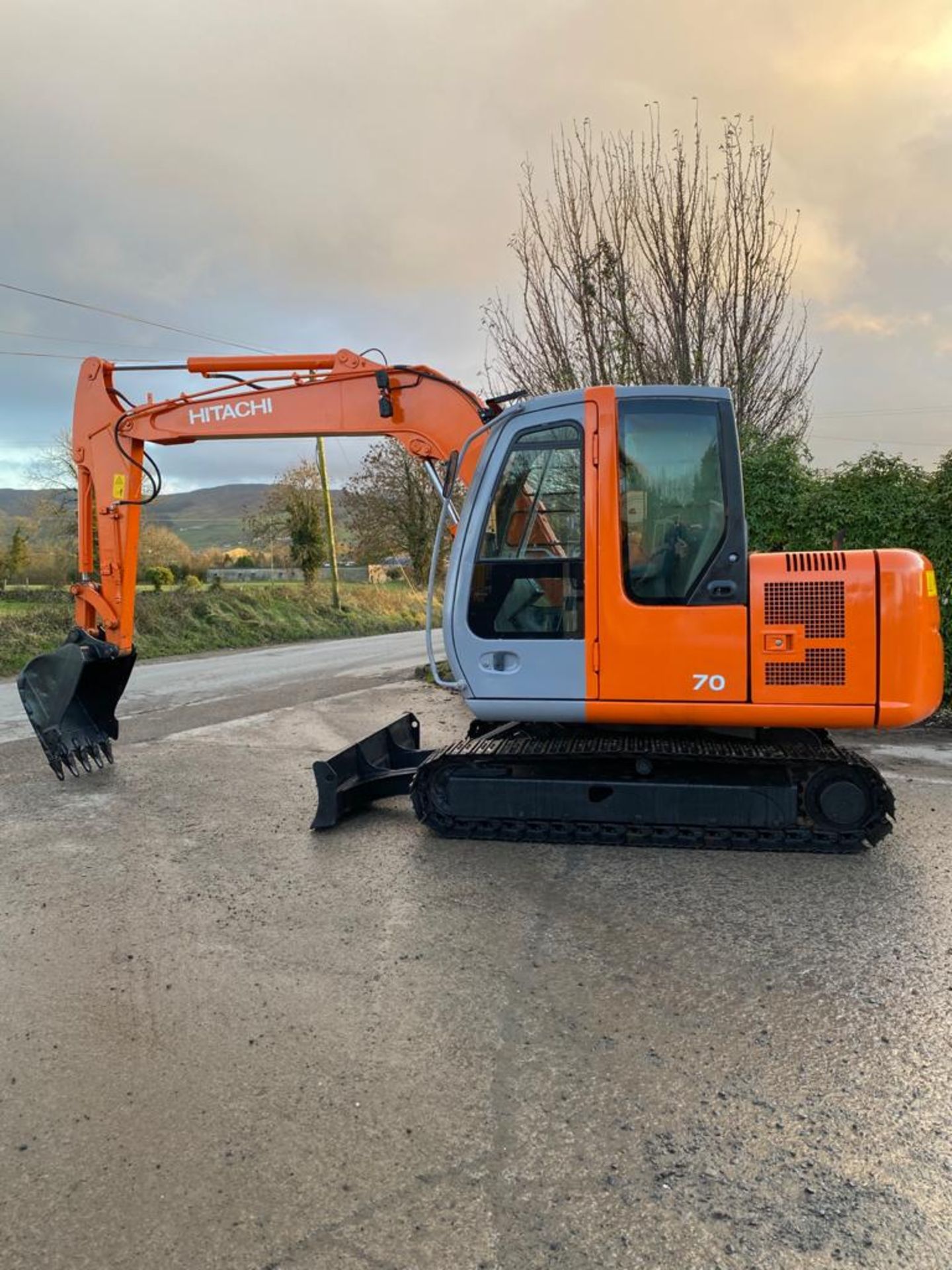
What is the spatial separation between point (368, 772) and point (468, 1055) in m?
3.14

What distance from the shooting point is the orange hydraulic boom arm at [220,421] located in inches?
235

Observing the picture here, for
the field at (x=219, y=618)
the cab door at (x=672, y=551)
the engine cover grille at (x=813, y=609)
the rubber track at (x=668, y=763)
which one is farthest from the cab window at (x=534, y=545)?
the field at (x=219, y=618)

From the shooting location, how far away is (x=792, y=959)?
3557 mm

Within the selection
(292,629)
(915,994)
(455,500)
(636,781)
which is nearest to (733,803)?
(636,781)

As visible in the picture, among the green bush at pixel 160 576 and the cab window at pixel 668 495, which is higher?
the cab window at pixel 668 495

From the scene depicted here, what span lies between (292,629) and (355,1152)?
21.6m

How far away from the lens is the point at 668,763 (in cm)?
498

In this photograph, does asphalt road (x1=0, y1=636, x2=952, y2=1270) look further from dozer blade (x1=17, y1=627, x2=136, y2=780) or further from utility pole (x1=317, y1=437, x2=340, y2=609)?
utility pole (x1=317, y1=437, x2=340, y2=609)

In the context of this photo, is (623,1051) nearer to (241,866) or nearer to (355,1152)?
(355,1152)

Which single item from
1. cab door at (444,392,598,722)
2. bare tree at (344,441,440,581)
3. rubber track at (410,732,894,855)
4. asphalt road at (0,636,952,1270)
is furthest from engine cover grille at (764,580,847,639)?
bare tree at (344,441,440,581)

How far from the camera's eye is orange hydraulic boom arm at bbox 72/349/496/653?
235 inches

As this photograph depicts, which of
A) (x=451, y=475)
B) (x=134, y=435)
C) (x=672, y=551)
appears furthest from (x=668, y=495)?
(x=134, y=435)

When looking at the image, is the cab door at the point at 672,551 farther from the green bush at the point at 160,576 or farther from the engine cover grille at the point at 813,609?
the green bush at the point at 160,576

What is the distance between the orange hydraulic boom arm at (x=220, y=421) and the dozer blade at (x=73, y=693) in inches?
8.5
